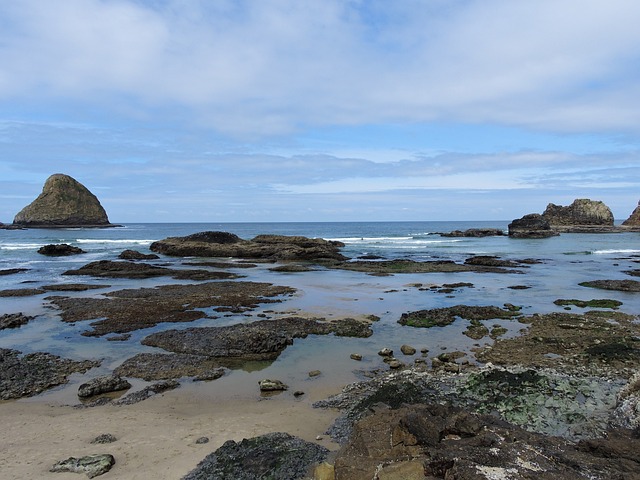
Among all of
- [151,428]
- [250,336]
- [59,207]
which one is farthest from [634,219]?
[59,207]

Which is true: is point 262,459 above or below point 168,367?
above

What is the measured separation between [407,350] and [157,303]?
13.7 metres

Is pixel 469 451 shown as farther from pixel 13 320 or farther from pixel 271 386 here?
pixel 13 320

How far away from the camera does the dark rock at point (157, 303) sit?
56.6ft

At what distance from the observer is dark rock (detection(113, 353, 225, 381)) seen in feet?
36.0

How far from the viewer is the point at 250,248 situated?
50.0m

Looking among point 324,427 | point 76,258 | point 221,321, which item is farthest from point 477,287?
point 76,258

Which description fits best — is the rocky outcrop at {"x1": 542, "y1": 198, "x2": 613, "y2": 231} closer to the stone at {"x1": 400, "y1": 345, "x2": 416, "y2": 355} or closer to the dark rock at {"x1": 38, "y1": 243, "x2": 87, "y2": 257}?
the dark rock at {"x1": 38, "y1": 243, "x2": 87, "y2": 257}

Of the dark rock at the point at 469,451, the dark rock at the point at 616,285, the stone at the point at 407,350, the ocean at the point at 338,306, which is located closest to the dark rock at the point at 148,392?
the ocean at the point at 338,306

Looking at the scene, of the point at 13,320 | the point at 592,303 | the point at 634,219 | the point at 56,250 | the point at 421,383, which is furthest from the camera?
the point at 634,219

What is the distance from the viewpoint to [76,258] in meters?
47.3

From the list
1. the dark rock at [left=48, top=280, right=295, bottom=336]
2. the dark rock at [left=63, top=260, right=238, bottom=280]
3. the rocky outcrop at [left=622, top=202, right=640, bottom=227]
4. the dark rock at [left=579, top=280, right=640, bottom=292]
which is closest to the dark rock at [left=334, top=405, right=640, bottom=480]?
the dark rock at [left=48, top=280, right=295, bottom=336]

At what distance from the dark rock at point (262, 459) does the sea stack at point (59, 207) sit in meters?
138

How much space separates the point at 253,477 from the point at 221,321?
11860 millimetres
